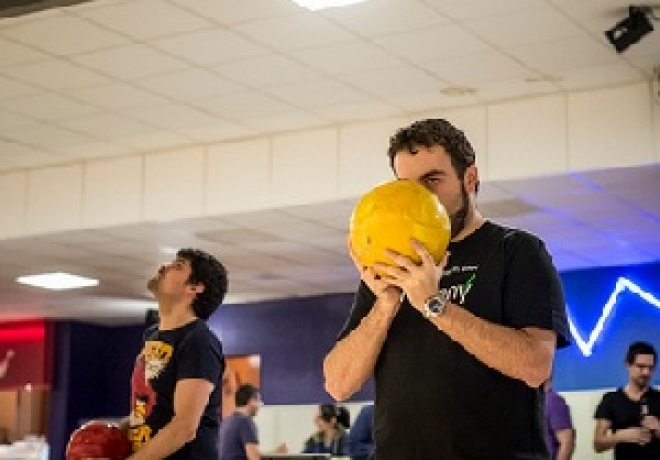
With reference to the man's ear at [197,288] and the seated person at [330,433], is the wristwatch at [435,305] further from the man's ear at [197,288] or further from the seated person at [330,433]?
the seated person at [330,433]

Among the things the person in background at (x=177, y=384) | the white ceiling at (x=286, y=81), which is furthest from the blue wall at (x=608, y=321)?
the person in background at (x=177, y=384)

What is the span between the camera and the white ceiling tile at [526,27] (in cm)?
554

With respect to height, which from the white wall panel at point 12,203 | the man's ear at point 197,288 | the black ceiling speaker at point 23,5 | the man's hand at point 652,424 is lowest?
the man's hand at point 652,424

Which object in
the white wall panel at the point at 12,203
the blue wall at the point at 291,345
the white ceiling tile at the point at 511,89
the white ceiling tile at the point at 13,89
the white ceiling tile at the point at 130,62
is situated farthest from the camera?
the blue wall at the point at 291,345

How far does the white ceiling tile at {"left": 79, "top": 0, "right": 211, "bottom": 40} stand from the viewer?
5.43 meters

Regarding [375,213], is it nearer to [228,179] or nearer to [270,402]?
[228,179]

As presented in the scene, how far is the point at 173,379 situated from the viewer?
3.93m

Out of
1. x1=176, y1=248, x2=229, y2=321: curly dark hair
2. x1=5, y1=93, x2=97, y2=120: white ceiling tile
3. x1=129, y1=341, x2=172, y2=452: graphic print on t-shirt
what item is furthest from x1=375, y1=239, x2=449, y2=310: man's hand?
x1=5, y1=93, x2=97, y2=120: white ceiling tile

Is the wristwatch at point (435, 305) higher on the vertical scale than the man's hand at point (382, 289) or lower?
lower

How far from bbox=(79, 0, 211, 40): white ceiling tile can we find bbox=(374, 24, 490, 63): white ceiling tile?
0.99 metres

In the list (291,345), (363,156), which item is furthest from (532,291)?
(291,345)

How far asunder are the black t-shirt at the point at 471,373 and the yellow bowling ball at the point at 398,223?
8.6 inches

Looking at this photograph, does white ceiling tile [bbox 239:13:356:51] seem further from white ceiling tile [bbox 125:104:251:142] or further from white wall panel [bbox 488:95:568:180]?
white wall panel [bbox 488:95:568:180]

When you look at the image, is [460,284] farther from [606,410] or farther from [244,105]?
[606,410]
